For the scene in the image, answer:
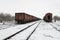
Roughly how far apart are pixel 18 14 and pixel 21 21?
1.95 metres

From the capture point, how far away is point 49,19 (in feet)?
132

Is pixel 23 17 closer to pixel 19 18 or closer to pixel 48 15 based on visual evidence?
pixel 19 18

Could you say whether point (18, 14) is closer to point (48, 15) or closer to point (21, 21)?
point (21, 21)

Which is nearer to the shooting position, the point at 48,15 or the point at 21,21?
the point at 21,21

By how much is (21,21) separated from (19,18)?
0.93 meters

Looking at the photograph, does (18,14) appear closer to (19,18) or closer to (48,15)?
(19,18)

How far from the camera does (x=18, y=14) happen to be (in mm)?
32500

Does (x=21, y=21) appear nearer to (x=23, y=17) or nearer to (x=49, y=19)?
(x=23, y=17)

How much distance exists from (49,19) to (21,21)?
1125cm

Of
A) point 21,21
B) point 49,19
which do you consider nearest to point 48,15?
point 49,19

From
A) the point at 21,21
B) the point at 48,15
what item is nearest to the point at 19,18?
the point at 21,21

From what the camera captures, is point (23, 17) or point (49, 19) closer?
point (23, 17)

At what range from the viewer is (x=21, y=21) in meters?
32.8

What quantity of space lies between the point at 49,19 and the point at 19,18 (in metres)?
11.7
